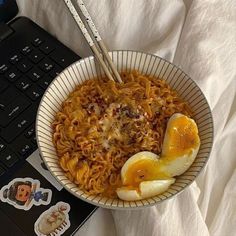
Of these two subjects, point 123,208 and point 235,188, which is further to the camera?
point 235,188

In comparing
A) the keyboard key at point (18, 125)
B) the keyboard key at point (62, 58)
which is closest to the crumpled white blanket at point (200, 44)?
the keyboard key at point (62, 58)

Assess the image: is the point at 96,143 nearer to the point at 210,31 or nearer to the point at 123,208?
the point at 123,208

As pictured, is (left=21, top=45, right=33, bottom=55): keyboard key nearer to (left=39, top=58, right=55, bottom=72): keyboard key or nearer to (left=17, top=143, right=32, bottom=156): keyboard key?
(left=39, top=58, right=55, bottom=72): keyboard key

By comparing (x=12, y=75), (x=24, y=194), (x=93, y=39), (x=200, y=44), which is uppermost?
(x=200, y=44)

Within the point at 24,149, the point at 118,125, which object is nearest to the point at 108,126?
the point at 118,125

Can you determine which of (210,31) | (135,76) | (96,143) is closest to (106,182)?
(96,143)

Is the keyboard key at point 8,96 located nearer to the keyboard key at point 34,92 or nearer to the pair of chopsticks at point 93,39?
the keyboard key at point 34,92

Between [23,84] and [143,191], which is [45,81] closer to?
[23,84]
